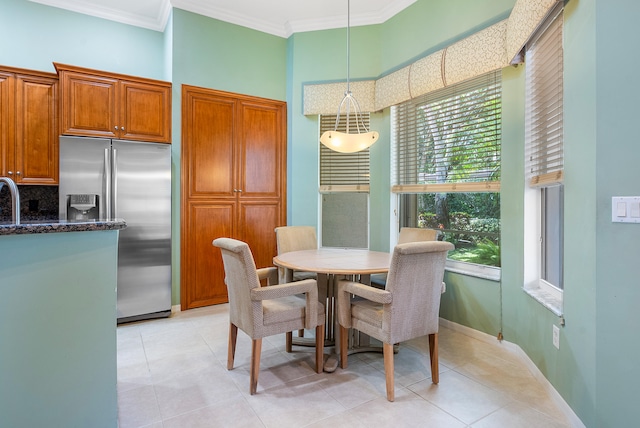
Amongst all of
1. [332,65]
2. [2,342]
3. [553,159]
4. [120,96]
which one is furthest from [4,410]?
[332,65]

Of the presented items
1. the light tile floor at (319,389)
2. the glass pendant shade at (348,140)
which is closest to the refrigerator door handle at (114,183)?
the light tile floor at (319,389)

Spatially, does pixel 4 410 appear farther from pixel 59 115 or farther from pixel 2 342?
pixel 59 115

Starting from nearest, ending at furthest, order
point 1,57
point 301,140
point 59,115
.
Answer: point 59,115 < point 1,57 < point 301,140

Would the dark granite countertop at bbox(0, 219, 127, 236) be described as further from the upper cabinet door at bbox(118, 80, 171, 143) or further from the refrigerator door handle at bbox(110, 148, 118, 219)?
the upper cabinet door at bbox(118, 80, 171, 143)

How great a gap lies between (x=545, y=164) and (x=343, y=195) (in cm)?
219

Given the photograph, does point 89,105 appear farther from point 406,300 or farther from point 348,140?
point 406,300

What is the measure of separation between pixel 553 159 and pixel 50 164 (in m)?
4.19

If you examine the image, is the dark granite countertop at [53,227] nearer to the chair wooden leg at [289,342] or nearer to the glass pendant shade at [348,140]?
the chair wooden leg at [289,342]

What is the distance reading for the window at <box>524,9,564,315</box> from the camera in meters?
2.13

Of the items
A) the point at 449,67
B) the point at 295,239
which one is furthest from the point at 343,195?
the point at 449,67

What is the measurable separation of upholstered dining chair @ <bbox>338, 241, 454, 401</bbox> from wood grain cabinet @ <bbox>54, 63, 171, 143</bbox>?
101 inches

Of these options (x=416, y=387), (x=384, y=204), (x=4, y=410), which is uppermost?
(x=384, y=204)

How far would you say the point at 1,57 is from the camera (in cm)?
336

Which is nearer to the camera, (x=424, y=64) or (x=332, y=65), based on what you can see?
(x=424, y=64)
